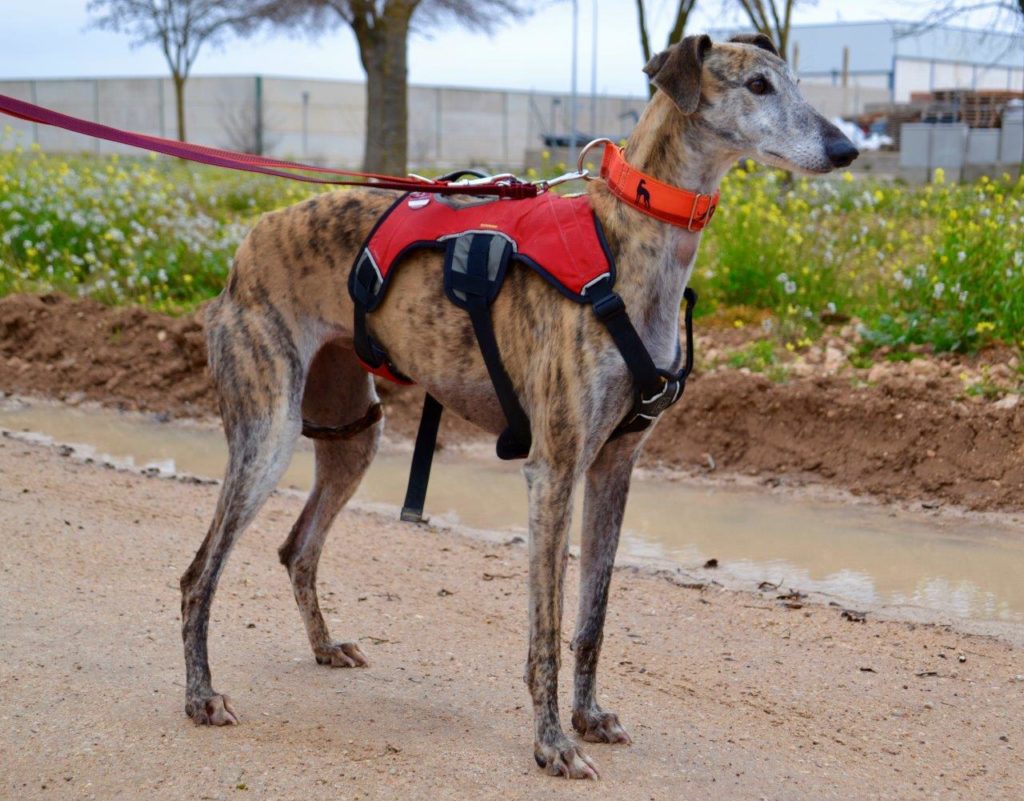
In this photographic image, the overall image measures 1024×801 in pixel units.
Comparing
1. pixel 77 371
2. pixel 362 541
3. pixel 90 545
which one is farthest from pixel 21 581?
pixel 77 371

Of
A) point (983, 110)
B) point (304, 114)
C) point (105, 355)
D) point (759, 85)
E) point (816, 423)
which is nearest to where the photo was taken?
point (759, 85)

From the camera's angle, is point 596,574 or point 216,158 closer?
point 596,574

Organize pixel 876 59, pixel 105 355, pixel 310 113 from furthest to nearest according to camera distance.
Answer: pixel 876 59
pixel 310 113
pixel 105 355

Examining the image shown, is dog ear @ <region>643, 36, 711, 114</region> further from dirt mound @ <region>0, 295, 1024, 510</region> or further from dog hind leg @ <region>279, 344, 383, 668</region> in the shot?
dirt mound @ <region>0, 295, 1024, 510</region>

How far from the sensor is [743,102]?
378 centimetres

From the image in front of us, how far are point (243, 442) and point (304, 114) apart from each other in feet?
144

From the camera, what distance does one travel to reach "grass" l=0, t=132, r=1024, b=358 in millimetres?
8969

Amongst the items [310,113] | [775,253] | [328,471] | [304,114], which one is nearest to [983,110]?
[775,253]

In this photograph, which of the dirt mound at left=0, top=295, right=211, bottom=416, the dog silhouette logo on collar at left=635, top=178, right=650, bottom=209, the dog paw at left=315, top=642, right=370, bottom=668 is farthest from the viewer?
the dirt mound at left=0, top=295, right=211, bottom=416

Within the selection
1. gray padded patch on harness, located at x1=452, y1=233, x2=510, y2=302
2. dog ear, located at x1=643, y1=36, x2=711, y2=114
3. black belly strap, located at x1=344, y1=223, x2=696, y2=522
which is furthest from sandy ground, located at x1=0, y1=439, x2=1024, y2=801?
dog ear, located at x1=643, y1=36, x2=711, y2=114

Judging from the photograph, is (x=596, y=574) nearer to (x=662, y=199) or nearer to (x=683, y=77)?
(x=662, y=199)

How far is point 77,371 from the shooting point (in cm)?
1060

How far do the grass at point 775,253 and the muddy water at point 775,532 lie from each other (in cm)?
179

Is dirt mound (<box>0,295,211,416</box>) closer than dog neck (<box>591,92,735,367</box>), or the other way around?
dog neck (<box>591,92,735,367</box>)
